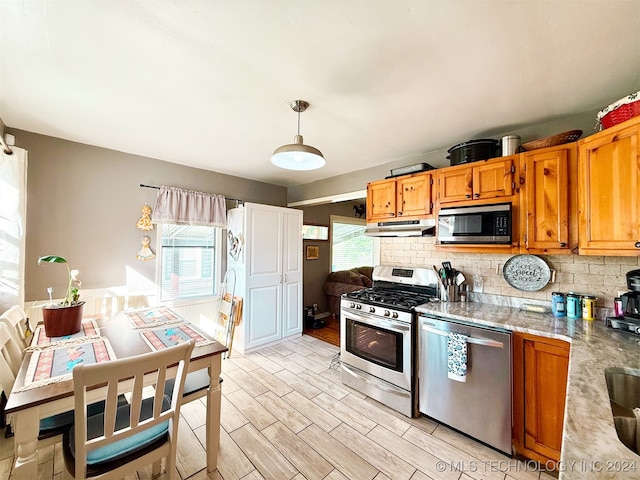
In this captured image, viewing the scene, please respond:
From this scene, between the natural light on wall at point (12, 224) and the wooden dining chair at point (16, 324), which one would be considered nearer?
the wooden dining chair at point (16, 324)

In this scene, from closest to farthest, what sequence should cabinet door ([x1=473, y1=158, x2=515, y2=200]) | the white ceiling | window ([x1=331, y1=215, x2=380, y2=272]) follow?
the white ceiling < cabinet door ([x1=473, y1=158, x2=515, y2=200]) < window ([x1=331, y1=215, x2=380, y2=272])

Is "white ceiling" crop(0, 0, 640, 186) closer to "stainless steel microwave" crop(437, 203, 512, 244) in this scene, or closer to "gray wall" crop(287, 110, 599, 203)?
"gray wall" crop(287, 110, 599, 203)

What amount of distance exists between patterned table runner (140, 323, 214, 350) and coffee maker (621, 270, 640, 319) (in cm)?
278

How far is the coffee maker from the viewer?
164 cm

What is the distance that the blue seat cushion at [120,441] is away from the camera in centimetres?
120

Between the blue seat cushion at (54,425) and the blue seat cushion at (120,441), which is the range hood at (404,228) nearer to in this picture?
the blue seat cushion at (120,441)

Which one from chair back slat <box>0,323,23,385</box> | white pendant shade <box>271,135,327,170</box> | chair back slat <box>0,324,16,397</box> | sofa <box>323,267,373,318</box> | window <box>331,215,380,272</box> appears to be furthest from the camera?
window <box>331,215,380,272</box>

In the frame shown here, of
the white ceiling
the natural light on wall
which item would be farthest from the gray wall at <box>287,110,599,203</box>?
the natural light on wall

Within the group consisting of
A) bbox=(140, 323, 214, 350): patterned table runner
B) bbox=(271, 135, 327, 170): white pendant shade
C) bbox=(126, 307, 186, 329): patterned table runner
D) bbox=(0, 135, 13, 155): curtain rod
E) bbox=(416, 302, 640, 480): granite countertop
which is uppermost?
bbox=(0, 135, 13, 155): curtain rod

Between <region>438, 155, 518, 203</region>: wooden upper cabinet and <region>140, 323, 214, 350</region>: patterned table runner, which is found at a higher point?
<region>438, 155, 518, 203</region>: wooden upper cabinet

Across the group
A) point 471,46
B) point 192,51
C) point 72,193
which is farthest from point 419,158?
point 72,193

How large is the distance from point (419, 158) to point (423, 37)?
1.81 m

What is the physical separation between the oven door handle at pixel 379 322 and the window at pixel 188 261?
2.23m

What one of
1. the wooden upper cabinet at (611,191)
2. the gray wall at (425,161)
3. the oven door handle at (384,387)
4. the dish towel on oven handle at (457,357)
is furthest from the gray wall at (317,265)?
the wooden upper cabinet at (611,191)
